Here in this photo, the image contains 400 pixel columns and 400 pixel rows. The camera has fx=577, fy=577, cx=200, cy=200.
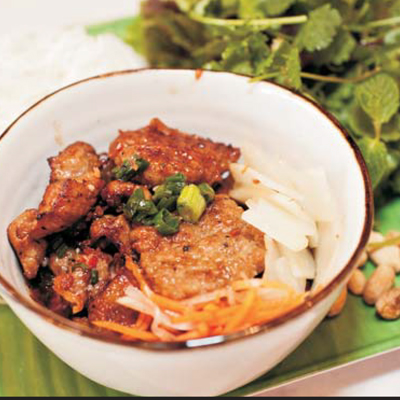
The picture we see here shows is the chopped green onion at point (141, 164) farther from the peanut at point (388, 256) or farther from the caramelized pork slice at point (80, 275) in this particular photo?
the peanut at point (388, 256)

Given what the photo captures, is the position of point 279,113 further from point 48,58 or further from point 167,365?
point 48,58

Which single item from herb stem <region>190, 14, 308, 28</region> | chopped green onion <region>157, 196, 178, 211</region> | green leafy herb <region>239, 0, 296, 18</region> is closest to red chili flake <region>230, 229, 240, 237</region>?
chopped green onion <region>157, 196, 178, 211</region>

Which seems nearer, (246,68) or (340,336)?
(340,336)

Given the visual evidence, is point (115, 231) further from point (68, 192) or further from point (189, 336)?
point (189, 336)

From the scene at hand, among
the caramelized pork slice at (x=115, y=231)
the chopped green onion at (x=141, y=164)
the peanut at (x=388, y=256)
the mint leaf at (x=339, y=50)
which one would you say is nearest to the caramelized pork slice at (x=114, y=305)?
the caramelized pork slice at (x=115, y=231)

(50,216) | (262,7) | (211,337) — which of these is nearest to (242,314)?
(211,337)

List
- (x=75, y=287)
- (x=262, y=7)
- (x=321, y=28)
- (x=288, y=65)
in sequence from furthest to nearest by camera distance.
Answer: (x=262, y=7), (x=321, y=28), (x=288, y=65), (x=75, y=287)

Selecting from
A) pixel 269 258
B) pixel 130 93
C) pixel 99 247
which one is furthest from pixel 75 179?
pixel 269 258
